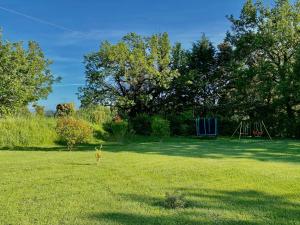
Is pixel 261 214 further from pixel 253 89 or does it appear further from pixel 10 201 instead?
pixel 253 89

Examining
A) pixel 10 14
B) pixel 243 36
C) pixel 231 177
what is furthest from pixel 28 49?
pixel 231 177

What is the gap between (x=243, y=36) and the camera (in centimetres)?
2389

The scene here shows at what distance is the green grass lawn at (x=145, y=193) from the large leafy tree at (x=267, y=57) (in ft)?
49.3

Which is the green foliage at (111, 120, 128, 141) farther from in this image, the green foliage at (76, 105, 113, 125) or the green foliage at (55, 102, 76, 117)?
the green foliage at (55, 102, 76, 117)

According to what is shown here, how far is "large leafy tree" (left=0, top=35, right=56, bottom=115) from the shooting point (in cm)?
1792

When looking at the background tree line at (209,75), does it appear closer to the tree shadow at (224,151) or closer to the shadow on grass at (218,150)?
the shadow on grass at (218,150)

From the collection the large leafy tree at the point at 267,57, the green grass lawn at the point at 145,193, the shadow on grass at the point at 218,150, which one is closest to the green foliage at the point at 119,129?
the shadow on grass at the point at 218,150

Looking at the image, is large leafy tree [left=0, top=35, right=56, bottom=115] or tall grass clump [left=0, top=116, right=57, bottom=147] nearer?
tall grass clump [left=0, top=116, right=57, bottom=147]

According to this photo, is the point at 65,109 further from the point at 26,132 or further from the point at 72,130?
the point at 72,130

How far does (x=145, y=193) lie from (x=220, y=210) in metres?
1.21

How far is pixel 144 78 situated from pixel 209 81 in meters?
4.46

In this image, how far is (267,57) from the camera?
23859mm

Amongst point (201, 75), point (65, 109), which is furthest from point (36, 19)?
point (201, 75)

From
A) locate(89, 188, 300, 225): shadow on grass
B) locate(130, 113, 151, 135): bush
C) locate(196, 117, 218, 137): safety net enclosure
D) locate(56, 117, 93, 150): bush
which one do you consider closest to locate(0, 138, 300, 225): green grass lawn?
locate(89, 188, 300, 225): shadow on grass
